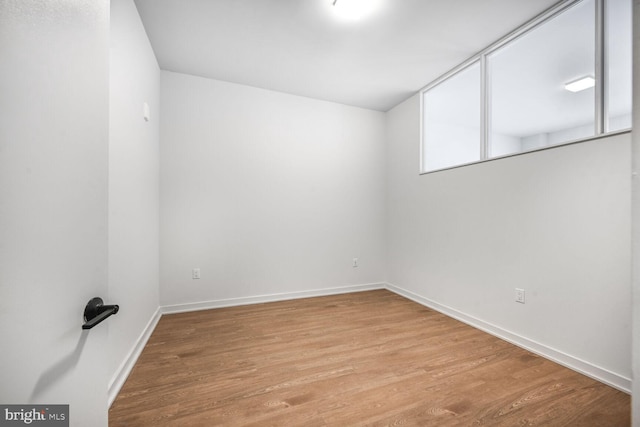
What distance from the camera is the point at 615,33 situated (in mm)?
1781

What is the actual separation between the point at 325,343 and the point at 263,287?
1292 millimetres

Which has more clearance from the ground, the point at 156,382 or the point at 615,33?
the point at 615,33

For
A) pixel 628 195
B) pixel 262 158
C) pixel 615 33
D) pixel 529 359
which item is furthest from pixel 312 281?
pixel 615 33

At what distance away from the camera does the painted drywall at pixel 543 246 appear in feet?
5.29

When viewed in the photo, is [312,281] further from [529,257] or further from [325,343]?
[529,257]

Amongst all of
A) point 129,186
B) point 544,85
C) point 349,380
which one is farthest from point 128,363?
point 544,85

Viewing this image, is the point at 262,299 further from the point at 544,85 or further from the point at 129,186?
the point at 544,85

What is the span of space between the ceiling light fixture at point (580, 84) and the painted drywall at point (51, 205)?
2993 millimetres

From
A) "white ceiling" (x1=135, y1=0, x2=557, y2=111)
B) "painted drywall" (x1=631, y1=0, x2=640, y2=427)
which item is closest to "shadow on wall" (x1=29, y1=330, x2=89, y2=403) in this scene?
"painted drywall" (x1=631, y1=0, x2=640, y2=427)

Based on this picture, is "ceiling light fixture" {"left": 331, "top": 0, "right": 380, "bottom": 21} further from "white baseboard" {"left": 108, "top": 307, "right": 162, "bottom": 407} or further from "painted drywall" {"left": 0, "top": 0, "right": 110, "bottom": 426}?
"white baseboard" {"left": 108, "top": 307, "right": 162, "bottom": 407}

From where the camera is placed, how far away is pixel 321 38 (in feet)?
7.43

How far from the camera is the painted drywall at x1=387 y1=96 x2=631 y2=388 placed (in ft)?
5.29

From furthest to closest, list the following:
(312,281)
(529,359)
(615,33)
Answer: (312,281)
(529,359)
(615,33)

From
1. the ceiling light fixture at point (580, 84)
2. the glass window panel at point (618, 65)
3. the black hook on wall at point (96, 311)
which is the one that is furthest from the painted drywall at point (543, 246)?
the black hook on wall at point (96, 311)
